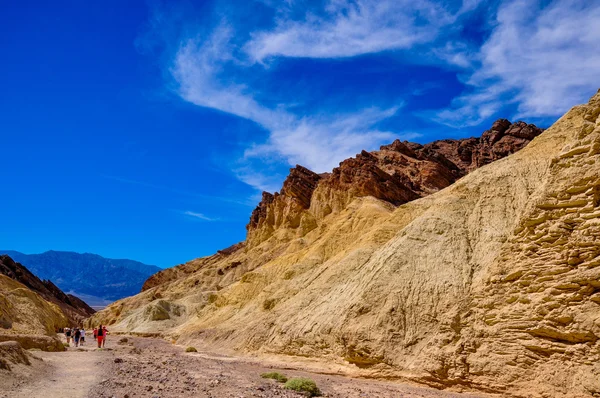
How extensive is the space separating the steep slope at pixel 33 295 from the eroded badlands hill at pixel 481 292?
592 inches

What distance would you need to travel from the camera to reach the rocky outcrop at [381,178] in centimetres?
6544

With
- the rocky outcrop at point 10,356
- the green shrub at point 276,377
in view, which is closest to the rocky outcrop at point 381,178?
the green shrub at point 276,377

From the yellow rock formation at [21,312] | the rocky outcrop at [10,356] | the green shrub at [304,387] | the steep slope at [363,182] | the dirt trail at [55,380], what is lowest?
the green shrub at [304,387]

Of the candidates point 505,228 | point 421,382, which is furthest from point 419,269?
point 421,382

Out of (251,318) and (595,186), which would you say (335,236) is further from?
(595,186)

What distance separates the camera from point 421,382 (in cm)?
1961

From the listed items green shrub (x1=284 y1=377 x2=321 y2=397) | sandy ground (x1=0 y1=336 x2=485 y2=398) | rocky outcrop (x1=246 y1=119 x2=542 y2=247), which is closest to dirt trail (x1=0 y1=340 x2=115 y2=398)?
sandy ground (x1=0 y1=336 x2=485 y2=398)

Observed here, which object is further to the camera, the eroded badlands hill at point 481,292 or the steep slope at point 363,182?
the steep slope at point 363,182

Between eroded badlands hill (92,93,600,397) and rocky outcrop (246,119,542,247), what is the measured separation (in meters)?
26.6

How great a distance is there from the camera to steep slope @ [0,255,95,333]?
114 ft

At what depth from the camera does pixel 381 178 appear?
65812 millimetres

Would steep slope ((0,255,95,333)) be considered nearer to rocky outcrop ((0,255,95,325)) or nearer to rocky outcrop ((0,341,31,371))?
rocky outcrop ((0,255,95,325))

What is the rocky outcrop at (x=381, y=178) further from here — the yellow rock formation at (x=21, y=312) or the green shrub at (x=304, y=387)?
the green shrub at (x=304, y=387)

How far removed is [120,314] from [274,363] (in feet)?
236
